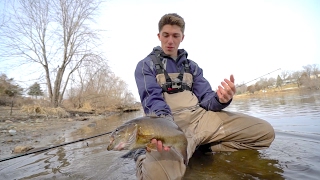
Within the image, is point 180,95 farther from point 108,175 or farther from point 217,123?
point 108,175

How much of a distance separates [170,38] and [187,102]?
3.65 feet

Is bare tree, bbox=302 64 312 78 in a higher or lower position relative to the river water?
higher

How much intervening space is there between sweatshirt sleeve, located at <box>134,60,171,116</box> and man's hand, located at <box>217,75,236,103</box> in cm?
74

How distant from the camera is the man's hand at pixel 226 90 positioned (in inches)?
102

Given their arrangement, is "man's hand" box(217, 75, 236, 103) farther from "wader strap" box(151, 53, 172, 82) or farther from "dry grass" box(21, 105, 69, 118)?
"dry grass" box(21, 105, 69, 118)

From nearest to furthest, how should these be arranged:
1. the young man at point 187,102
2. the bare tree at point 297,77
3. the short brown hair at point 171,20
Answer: the young man at point 187,102, the short brown hair at point 171,20, the bare tree at point 297,77

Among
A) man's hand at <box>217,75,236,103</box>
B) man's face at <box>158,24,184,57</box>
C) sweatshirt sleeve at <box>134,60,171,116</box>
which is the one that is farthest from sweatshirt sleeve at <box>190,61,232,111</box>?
sweatshirt sleeve at <box>134,60,171,116</box>

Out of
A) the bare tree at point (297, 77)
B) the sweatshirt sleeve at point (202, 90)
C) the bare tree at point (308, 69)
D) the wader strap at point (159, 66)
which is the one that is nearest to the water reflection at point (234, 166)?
the sweatshirt sleeve at point (202, 90)

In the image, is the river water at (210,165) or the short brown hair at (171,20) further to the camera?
the short brown hair at (171,20)

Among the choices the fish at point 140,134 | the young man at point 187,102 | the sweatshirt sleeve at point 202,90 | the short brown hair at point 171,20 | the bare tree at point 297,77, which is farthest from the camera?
the bare tree at point 297,77

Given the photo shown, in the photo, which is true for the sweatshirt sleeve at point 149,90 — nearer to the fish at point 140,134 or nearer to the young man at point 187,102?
the young man at point 187,102

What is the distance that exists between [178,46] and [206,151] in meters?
1.88

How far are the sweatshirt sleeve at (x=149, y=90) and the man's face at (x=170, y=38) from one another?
0.40 meters

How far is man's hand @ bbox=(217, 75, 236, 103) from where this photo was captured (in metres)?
2.58
